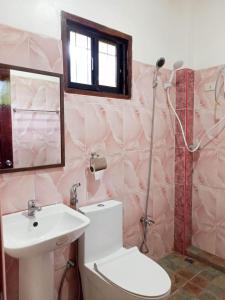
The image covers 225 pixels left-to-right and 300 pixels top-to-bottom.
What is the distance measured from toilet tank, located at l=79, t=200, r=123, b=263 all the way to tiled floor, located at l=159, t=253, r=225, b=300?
27.0 inches

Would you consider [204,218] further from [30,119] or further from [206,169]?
[30,119]

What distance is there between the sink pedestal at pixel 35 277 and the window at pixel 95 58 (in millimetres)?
1112

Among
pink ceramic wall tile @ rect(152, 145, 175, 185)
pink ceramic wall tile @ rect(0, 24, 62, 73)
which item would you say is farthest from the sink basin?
pink ceramic wall tile @ rect(152, 145, 175, 185)

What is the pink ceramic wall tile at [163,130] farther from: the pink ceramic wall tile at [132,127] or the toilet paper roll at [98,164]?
the toilet paper roll at [98,164]

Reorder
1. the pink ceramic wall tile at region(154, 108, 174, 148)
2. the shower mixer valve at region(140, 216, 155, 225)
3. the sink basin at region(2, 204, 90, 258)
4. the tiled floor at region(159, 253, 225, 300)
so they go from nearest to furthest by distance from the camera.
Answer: the sink basin at region(2, 204, 90, 258) < the tiled floor at region(159, 253, 225, 300) < the shower mixer valve at region(140, 216, 155, 225) < the pink ceramic wall tile at region(154, 108, 174, 148)

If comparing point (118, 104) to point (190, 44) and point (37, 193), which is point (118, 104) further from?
point (190, 44)

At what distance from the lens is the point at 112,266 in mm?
1632

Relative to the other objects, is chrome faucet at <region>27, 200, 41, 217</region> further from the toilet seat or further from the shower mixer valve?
the shower mixer valve

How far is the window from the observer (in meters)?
1.73

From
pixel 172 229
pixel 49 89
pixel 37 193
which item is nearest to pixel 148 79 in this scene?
pixel 49 89

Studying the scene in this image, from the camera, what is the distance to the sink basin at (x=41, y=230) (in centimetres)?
116

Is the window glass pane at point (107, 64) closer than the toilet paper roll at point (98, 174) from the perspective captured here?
No

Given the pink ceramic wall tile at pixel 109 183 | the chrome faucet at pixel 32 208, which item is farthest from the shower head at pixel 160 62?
the chrome faucet at pixel 32 208

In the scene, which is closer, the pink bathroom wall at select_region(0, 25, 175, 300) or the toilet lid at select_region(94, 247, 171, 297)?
the toilet lid at select_region(94, 247, 171, 297)
